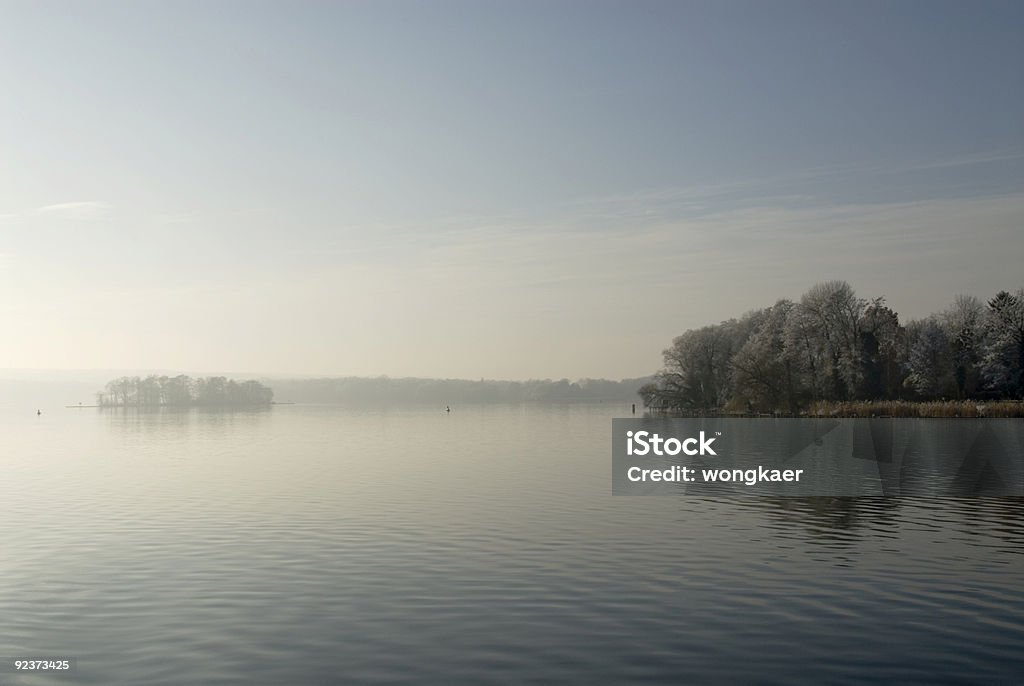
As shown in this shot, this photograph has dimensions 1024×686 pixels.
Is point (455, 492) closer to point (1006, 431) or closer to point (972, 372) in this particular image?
point (1006, 431)

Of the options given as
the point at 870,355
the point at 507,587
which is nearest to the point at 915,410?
the point at 870,355

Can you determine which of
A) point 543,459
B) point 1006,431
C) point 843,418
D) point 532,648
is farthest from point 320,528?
point 843,418

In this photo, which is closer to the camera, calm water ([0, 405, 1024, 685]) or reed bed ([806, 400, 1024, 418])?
calm water ([0, 405, 1024, 685])

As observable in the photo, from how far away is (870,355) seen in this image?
12456 centimetres

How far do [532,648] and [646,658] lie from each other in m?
2.48

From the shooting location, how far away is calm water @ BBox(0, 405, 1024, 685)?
18188 mm

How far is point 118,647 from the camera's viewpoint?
19.5 metres

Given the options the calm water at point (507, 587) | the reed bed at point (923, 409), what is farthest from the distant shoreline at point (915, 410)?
the calm water at point (507, 587)

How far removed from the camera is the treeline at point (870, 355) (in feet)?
403

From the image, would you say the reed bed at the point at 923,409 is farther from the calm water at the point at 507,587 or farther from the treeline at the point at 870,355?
the calm water at the point at 507,587

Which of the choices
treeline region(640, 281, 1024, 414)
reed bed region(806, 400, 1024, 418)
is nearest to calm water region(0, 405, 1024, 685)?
reed bed region(806, 400, 1024, 418)

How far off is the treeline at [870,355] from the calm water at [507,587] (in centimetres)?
8820

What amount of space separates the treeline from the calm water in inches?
3472

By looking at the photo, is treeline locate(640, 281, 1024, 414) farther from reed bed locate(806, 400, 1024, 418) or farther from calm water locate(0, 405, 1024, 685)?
calm water locate(0, 405, 1024, 685)
